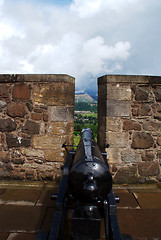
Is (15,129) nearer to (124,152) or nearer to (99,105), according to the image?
(99,105)

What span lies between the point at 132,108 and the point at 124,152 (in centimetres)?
90

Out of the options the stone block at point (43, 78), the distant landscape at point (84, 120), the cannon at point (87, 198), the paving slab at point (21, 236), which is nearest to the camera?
the cannon at point (87, 198)

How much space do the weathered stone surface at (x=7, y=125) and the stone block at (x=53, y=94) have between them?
66cm

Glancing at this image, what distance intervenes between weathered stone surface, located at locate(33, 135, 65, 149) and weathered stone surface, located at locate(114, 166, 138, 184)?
1.32 meters

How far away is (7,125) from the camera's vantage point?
3.57 metres

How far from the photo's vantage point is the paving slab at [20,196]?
2877mm

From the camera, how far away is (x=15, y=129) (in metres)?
3.57

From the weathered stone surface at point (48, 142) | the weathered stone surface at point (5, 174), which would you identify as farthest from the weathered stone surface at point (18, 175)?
the weathered stone surface at point (48, 142)

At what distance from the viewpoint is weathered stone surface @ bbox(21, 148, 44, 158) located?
358 cm

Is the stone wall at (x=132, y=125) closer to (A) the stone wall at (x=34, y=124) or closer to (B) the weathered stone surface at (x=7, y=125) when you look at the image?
(A) the stone wall at (x=34, y=124)

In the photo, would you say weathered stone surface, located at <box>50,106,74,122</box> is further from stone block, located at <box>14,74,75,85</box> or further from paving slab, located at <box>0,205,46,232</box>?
paving slab, located at <box>0,205,46,232</box>

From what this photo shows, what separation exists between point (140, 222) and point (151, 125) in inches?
72.3

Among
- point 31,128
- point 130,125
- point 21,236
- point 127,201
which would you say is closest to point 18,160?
point 31,128

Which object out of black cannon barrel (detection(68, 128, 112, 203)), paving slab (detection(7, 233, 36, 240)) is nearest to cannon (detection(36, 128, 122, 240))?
black cannon barrel (detection(68, 128, 112, 203))
